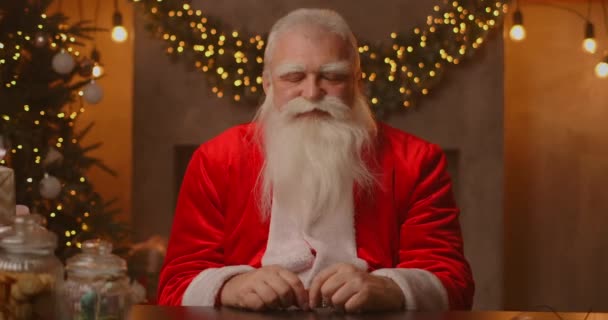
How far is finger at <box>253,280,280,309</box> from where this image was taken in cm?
239

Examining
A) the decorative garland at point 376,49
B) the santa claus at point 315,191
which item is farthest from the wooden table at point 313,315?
the decorative garland at point 376,49

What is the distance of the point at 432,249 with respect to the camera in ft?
9.50

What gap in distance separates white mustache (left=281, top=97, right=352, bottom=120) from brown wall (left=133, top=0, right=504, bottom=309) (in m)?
3.18

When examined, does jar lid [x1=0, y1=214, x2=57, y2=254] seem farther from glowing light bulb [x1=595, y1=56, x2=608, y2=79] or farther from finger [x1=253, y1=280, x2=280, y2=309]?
glowing light bulb [x1=595, y1=56, x2=608, y2=79]

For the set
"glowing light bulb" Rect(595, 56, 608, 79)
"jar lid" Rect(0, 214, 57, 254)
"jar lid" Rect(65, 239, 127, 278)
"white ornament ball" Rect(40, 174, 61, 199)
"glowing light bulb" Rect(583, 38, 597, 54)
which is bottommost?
"white ornament ball" Rect(40, 174, 61, 199)

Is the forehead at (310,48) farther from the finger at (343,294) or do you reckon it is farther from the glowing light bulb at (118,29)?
the glowing light bulb at (118,29)

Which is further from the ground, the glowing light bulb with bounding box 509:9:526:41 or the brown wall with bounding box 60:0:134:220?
the glowing light bulb with bounding box 509:9:526:41

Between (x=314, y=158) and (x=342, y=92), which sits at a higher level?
(x=342, y=92)

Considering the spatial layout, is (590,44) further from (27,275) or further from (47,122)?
(27,275)

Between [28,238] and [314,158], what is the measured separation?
1294 mm

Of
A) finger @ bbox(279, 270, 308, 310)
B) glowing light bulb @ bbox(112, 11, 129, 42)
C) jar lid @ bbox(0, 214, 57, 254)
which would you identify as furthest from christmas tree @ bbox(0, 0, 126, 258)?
jar lid @ bbox(0, 214, 57, 254)

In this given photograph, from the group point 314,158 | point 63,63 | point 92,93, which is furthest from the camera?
point 92,93

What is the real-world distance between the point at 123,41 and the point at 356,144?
4095 millimetres

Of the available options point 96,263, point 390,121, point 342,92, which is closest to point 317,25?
point 342,92
